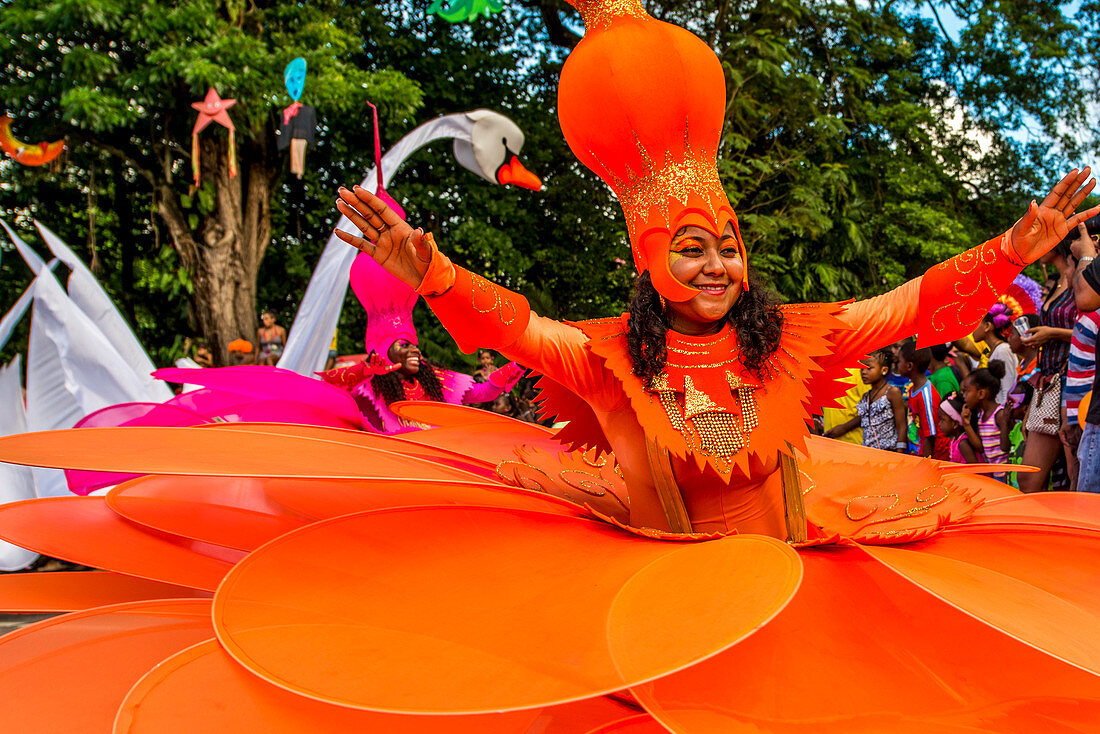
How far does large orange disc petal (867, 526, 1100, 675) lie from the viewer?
1555mm

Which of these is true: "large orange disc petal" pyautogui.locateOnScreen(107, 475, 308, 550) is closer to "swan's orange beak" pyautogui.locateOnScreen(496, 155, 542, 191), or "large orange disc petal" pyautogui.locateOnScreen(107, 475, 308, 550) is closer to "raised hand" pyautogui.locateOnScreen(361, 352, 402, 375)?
"raised hand" pyautogui.locateOnScreen(361, 352, 402, 375)

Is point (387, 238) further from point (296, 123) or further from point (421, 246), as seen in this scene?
point (296, 123)

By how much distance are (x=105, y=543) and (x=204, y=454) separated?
2.28 feet

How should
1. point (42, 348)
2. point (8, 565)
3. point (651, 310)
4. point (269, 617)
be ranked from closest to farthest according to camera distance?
point (269, 617), point (651, 310), point (8, 565), point (42, 348)

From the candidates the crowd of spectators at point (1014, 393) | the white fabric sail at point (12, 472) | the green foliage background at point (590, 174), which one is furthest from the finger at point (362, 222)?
the green foliage background at point (590, 174)

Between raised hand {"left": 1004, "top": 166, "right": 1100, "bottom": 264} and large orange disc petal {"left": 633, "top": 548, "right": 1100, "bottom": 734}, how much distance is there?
0.87 meters

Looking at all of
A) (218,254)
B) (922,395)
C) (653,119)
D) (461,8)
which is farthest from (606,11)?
(218,254)

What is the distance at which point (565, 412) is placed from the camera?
2586 millimetres

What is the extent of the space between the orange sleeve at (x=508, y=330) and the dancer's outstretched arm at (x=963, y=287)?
2.23 ft

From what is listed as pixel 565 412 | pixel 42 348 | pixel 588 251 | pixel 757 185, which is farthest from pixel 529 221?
pixel 565 412

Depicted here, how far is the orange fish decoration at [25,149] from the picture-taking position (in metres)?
10.7

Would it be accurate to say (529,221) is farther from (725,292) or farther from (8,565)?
(725,292)

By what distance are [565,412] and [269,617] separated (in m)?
1.13

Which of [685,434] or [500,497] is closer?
[500,497]
